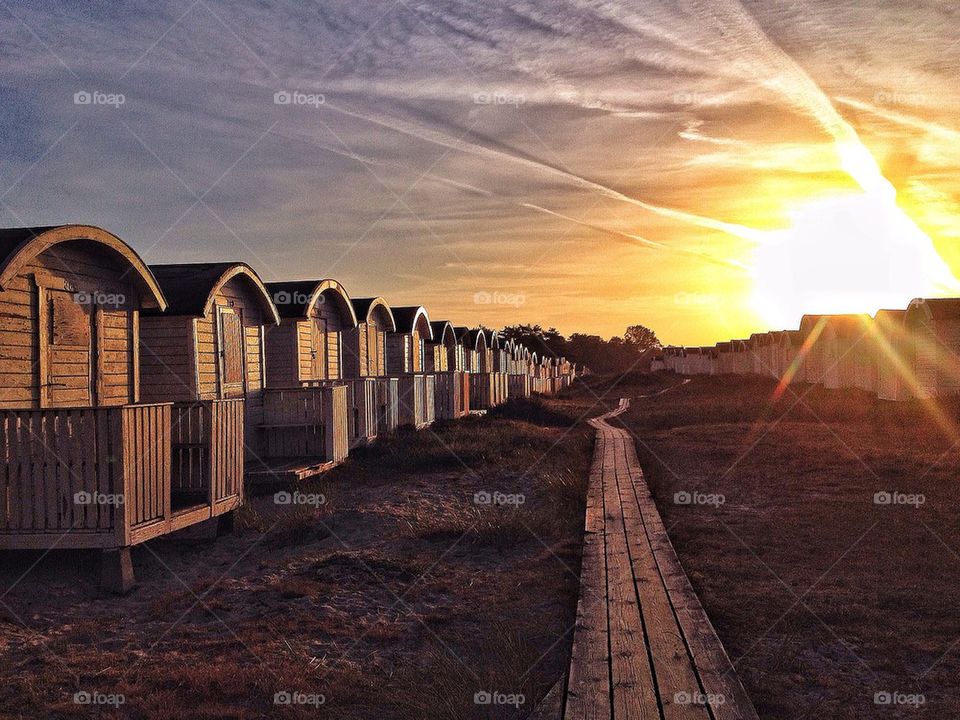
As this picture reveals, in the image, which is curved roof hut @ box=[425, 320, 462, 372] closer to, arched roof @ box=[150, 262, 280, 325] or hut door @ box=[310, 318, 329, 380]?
hut door @ box=[310, 318, 329, 380]

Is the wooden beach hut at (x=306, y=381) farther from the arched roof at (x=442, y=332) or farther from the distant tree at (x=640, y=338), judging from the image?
the distant tree at (x=640, y=338)

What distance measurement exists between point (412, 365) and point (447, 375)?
3.34 meters

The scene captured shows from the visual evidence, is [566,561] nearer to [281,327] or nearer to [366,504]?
[366,504]

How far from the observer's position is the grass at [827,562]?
5.23 m

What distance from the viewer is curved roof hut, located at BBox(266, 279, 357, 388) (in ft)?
57.6

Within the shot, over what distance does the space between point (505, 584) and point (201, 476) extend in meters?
4.42

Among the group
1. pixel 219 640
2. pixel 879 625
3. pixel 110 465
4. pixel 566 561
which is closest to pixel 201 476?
pixel 110 465

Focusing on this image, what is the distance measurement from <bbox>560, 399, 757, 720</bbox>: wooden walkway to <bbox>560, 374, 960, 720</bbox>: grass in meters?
0.37

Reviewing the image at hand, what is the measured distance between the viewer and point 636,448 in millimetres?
19766
